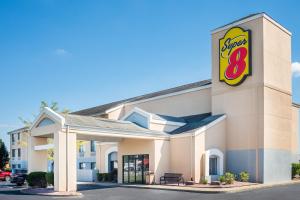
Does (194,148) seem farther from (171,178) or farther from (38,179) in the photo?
(38,179)

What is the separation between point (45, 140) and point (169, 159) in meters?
10.2

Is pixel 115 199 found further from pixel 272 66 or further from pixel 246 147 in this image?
pixel 272 66

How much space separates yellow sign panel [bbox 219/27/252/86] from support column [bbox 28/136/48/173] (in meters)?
16.5

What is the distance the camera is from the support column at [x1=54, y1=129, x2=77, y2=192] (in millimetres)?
21766

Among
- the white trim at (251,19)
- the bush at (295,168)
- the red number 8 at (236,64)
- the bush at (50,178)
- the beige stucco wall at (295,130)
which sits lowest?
the bush at (295,168)

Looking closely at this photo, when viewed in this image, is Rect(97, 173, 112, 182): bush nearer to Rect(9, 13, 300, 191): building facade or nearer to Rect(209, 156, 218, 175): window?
Rect(9, 13, 300, 191): building facade

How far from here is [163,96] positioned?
39406 millimetres

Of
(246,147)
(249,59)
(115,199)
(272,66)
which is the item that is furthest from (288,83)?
(115,199)

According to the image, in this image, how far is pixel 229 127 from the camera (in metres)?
29.9

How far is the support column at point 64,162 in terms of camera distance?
71.4 ft

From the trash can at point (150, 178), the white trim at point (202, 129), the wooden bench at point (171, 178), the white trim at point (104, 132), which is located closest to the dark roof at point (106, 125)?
the white trim at point (104, 132)

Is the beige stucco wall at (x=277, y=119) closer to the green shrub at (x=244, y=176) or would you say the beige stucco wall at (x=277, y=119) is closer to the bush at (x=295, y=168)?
the bush at (x=295, y=168)

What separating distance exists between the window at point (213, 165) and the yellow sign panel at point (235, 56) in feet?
21.9

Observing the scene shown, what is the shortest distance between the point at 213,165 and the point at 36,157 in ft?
46.8
